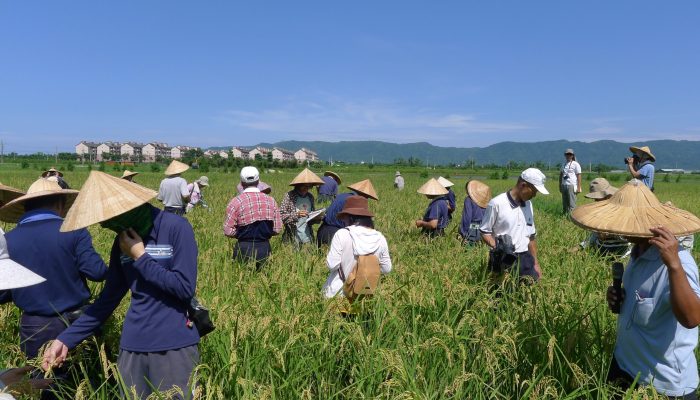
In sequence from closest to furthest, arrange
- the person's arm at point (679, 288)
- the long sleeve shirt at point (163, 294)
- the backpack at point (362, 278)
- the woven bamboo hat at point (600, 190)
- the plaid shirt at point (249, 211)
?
the person's arm at point (679, 288) → the long sleeve shirt at point (163, 294) → the backpack at point (362, 278) → the plaid shirt at point (249, 211) → the woven bamboo hat at point (600, 190)

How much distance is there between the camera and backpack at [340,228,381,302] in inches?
131

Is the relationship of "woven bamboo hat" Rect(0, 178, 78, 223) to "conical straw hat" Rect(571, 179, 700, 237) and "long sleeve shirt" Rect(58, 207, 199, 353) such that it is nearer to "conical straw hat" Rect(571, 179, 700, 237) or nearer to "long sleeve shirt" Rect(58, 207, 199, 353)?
"long sleeve shirt" Rect(58, 207, 199, 353)

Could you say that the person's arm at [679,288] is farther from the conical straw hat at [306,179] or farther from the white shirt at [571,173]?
the white shirt at [571,173]

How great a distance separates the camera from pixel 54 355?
221cm

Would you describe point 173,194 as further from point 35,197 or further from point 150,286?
point 150,286

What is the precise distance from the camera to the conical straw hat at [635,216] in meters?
1.98

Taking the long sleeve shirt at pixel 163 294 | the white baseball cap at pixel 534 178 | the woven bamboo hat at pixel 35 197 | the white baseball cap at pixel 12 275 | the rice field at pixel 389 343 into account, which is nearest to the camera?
the white baseball cap at pixel 12 275

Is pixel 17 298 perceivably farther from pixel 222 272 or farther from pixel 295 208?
pixel 295 208

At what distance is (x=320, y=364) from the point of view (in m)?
2.54

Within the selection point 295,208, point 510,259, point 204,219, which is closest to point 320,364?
point 510,259

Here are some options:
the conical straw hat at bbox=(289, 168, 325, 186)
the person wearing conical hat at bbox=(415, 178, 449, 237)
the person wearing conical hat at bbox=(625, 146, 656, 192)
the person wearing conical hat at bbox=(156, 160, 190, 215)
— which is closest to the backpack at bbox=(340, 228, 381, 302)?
the conical straw hat at bbox=(289, 168, 325, 186)

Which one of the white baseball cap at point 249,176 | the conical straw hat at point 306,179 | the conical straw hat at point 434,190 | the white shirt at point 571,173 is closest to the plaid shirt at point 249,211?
the white baseball cap at point 249,176

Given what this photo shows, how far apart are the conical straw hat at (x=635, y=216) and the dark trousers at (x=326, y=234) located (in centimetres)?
380

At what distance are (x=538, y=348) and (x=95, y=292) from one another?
3385 mm
